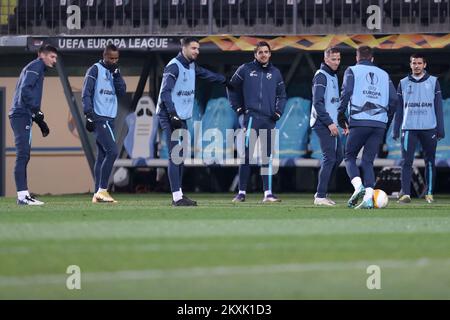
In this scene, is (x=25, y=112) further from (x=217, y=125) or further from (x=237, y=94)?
(x=217, y=125)

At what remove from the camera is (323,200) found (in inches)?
639

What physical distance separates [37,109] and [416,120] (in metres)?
5.30

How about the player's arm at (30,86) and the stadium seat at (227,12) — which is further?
the stadium seat at (227,12)

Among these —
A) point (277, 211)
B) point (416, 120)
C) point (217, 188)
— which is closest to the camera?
point (277, 211)

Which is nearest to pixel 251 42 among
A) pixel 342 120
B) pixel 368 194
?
pixel 342 120

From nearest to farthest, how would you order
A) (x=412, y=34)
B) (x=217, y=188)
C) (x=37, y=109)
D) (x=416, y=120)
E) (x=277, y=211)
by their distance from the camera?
1. (x=277, y=211)
2. (x=37, y=109)
3. (x=416, y=120)
4. (x=412, y=34)
5. (x=217, y=188)

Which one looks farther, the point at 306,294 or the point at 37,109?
the point at 37,109

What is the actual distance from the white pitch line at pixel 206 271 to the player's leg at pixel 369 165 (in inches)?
256

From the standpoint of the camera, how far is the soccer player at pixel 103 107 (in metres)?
16.5

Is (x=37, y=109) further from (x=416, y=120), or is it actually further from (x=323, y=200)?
(x=416, y=120)

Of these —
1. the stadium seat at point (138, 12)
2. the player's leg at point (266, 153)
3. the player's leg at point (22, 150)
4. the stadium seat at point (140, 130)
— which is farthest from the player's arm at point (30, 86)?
the stadium seat at point (138, 12)

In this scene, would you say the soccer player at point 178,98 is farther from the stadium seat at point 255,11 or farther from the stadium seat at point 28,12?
the stadium seat at point 28,12
